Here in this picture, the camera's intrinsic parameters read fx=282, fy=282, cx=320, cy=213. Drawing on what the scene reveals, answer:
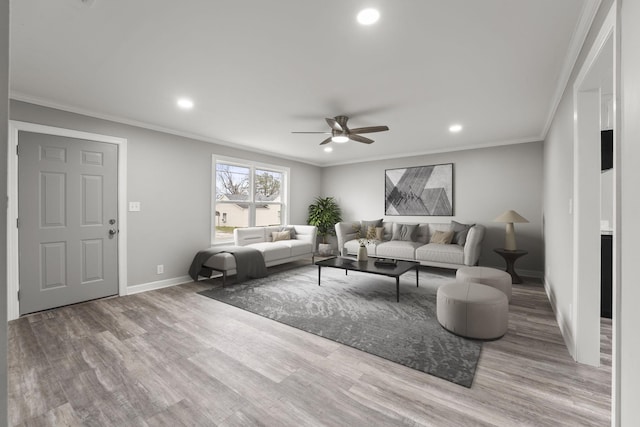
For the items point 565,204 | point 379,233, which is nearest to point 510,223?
point 565,204

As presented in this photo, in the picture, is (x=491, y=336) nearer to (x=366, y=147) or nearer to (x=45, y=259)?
(x=366, y=147)

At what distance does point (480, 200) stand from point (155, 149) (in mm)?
5734

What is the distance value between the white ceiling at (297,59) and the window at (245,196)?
5.09 ft

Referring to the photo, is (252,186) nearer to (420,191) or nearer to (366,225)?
(366,225)

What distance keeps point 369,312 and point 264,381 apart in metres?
1.56

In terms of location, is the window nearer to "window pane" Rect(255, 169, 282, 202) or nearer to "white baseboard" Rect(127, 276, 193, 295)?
"window pane" Rect(255, 169, 282, 202)

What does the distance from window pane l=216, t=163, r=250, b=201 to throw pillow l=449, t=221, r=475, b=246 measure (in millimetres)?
4153

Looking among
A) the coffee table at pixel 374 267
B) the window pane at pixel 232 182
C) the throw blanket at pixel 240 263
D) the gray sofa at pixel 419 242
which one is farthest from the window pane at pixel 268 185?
the coffee table at pixel 374 267

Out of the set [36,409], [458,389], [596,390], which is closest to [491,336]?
[596,390]

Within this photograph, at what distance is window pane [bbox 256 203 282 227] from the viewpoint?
6191 millimetres

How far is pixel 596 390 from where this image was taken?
1.80 m

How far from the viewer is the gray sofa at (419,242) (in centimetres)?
472

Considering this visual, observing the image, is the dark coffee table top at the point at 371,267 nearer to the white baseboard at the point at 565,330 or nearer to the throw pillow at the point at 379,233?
the white baseboard at the point at 565,330

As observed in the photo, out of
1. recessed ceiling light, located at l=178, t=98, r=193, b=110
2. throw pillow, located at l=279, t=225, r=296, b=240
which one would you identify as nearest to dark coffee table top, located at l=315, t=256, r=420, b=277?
throw pillow, located at l=279, t=225, r=296, b=240
